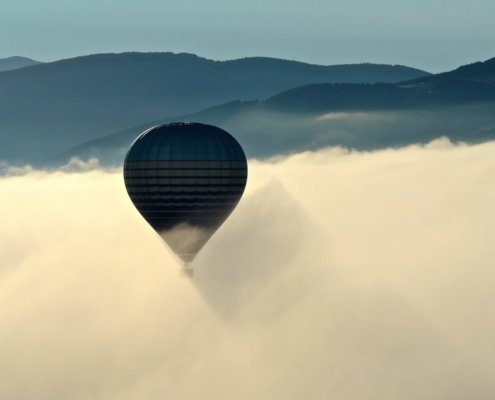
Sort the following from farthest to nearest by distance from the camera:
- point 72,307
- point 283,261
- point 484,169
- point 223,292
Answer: point 484,169 < point 72,307 < point 283,261 < point 223,292

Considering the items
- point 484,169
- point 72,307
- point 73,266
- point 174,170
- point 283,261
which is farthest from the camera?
point 484,169

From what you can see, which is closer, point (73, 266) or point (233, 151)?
point (233, 151)

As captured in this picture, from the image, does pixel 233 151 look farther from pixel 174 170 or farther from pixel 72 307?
pixel 72 307

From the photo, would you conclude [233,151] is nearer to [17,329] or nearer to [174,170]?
[174,170]

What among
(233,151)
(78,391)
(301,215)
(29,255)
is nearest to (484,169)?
(301,215)

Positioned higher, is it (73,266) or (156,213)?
(156,213)

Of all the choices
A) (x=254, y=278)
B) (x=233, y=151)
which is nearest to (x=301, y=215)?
(x=254, y=278)
